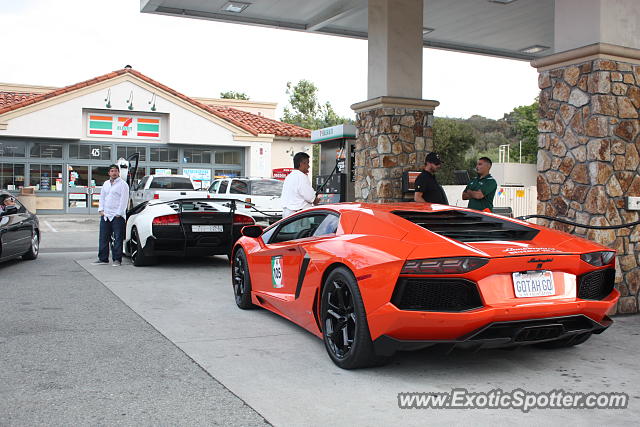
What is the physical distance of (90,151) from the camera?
2738cm

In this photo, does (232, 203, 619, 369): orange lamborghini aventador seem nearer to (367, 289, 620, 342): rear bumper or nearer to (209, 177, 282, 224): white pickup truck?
(367, 289, 620, 342): rear bumper

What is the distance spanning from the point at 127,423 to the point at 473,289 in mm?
2350

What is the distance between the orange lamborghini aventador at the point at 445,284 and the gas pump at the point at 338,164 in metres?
9.31

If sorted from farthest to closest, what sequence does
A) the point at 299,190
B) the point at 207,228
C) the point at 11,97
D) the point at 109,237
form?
the point at 11,97, the point at 109,237, the point at 207,228, the point at 299,190

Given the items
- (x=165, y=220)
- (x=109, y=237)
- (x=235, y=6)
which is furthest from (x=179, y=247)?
(x=235, y=6)

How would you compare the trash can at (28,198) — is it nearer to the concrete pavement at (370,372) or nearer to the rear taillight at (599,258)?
the concrete pavement at (370,372)

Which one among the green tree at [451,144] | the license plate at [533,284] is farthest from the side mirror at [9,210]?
the green tree at [451,144]

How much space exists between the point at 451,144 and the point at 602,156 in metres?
51.9

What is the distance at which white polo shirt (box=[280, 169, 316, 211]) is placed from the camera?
31.0ft

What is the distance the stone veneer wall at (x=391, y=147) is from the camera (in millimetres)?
11219

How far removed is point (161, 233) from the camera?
34.3 ft

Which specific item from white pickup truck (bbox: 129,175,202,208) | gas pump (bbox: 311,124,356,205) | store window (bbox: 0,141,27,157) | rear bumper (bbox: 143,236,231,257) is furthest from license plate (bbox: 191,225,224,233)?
store window (bbox: 0,141,27,157)

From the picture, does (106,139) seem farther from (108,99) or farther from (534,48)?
(534,48)

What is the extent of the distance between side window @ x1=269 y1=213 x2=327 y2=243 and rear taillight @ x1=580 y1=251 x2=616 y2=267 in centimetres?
223
